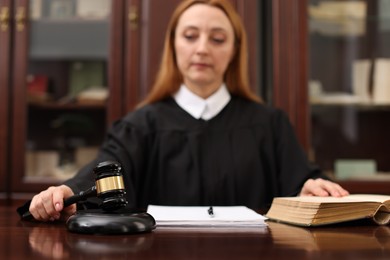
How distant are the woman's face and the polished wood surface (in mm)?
865

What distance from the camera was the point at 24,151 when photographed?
2.00 meters

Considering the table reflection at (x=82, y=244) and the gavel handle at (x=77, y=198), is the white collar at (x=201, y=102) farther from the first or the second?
the table reflection at (x=82, y=244)

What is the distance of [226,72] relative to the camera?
69.5 inches

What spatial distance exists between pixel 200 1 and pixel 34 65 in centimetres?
78

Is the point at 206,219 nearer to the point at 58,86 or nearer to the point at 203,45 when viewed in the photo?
the point at 203,45

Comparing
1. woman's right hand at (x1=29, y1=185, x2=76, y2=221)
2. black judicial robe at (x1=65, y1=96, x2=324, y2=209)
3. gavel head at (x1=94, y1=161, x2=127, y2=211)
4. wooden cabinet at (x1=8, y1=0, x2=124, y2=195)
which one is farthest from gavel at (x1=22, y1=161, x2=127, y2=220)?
wooden cabinet at (x1=8, y1=0, x2=124, y2=195)

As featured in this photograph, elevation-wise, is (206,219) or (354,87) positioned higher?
(354,87)

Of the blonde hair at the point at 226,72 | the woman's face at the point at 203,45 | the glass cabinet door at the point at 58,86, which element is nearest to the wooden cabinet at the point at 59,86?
the glass cabinet door at the point at 58,86

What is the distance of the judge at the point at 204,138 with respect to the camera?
1488mm

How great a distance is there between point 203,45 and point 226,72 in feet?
0.75

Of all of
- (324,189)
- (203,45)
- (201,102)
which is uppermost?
(203,45)

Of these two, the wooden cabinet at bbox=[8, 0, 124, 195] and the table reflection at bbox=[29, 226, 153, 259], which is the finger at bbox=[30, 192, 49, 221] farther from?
the wooden cabinet at bbox=[8, 0, 124, 195]

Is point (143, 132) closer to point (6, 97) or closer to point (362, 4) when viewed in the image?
point (6, 97)

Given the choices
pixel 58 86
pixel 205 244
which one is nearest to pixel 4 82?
pixel 58 86
